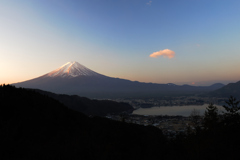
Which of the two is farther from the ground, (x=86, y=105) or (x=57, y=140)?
(x=57, y=140)

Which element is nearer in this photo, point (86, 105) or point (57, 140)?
point (57, 140)

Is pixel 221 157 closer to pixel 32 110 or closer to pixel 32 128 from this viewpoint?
pixel 32 128

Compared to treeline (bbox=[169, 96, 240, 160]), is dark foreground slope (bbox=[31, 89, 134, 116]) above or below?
below

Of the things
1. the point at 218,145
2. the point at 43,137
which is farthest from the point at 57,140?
the point at 218,145

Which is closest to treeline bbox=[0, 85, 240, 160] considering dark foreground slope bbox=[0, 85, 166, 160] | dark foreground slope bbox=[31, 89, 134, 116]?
dark foreground slope bbox=[0, 85, 166, 160]

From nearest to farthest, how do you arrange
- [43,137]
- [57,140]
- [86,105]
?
[57,140] → [43,137] → [86,105]

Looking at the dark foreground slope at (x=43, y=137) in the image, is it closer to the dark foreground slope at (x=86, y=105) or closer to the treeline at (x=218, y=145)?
the treeline at (x=218, y=145)

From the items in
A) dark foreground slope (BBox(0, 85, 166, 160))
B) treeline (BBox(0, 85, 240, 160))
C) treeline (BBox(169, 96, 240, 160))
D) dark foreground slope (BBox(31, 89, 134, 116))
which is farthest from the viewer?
dark foreground slope (BBox(31, 89, 134, 116))

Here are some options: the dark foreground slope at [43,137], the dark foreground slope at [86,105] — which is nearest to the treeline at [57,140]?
the dark foreground slope at [43,137]

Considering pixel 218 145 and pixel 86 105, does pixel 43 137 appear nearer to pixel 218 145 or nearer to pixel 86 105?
pixel 218 145

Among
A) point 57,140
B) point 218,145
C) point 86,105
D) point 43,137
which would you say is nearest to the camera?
point 218,145

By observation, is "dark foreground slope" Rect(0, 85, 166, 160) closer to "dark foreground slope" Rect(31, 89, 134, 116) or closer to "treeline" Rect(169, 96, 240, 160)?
"treeline" Rect(169, 96, 240, 160)

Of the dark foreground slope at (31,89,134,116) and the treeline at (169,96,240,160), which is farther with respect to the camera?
the dark foreground slope at (31,89,134,116)
